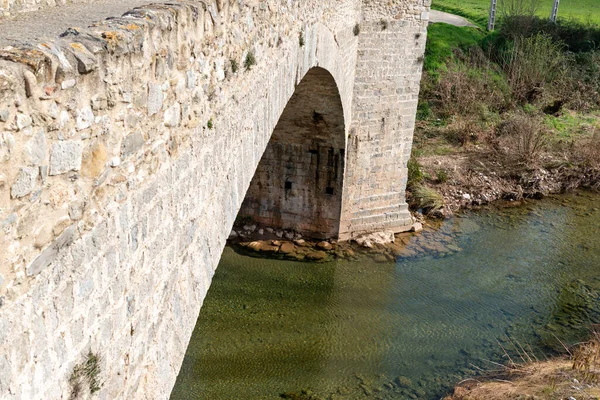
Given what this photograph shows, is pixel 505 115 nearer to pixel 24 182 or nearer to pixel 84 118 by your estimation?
pixel 84 118

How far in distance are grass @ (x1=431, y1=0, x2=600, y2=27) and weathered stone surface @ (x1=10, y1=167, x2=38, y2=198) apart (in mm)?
24760

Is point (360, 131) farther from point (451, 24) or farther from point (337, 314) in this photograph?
point (451, 24)

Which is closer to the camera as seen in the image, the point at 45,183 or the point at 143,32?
the point at 45,183

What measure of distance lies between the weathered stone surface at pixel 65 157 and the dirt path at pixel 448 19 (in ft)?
73.3

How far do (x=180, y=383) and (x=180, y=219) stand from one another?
5.32 m

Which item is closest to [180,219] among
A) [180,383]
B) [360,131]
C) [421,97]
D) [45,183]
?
[45,183]

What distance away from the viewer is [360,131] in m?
10.7

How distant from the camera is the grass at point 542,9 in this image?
25281 millimetres

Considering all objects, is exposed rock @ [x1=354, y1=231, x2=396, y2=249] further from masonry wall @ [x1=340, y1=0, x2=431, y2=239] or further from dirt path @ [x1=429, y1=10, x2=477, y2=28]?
dirt path @ [x1=429, y1=10, x2=477, y2=28]

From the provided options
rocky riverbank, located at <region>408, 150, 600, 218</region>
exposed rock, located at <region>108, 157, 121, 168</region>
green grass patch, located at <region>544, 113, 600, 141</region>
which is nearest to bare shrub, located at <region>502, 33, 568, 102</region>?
green grass patch, located at <region>544, 113, 600, 141</region>

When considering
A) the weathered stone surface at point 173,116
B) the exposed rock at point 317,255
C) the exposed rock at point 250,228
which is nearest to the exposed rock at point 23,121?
the weathered stone surface at point 173,116

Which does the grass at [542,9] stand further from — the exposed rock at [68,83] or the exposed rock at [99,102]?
the exposed rock at [68,83]

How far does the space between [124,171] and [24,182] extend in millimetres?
699

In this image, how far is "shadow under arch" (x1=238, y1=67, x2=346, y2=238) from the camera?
10.4m
